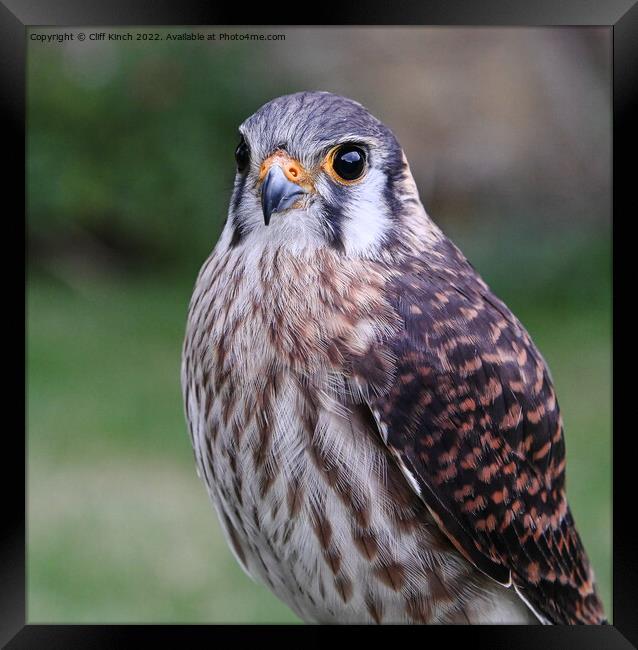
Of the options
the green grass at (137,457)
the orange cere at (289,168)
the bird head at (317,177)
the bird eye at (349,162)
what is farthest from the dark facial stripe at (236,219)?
the green grass at (137,457)

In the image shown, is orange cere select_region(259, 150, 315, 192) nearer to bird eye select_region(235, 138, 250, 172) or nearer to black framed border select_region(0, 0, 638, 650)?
bird eye select_region(235, 138, 250, 172)

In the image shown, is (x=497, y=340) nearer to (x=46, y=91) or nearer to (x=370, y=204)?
(x=370, y=204)

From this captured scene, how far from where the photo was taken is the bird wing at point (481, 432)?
194 centimetres

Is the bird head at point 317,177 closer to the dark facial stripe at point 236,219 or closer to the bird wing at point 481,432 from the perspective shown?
the dark facial stripe at point 236,219

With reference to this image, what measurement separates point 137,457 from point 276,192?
2.37 metres

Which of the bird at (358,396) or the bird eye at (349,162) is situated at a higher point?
the bird eye at (349,162)

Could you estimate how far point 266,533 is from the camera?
2033 mm

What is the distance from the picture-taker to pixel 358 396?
6.22ft

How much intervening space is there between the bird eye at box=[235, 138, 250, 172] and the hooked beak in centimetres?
16

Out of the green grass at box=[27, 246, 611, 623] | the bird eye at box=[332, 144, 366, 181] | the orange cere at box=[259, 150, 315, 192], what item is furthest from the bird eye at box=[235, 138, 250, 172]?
the green grass at box=[27, 246, 611, 623]
